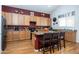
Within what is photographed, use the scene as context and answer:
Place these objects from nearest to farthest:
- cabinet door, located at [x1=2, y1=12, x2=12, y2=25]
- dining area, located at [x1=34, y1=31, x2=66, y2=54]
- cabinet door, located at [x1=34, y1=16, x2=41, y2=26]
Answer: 1. cabinet door, located at [x1=2, y1=12, x2=12, y2=25]
2. cabinet door, located at [x1=34, y1=16, x2=41, y2=26]
3. dining area, located at [x1=34, y1=31, x2=66, y2=54]

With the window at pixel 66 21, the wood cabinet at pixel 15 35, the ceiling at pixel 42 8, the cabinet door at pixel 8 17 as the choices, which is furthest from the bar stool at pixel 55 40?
the cabinet door at pixel 8 17

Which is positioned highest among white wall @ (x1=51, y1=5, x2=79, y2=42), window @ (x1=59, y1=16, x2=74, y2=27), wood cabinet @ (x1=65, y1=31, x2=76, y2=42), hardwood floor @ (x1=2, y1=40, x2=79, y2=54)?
white wall @ (x1=51, y1=5, x2=79, y2=42)

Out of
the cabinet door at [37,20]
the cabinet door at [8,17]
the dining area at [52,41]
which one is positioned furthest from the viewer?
the dining area at [52,41]

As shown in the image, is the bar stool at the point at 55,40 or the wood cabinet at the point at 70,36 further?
the bar stool at the point at 55,40

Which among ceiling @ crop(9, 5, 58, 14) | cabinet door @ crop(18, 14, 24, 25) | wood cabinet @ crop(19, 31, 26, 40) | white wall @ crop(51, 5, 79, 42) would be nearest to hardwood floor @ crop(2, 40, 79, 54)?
wood cabinet @ crop(19, 31, 26, 40)

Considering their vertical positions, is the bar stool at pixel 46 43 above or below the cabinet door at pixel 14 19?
below

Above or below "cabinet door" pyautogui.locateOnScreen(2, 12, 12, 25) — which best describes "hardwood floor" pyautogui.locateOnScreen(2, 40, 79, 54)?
below

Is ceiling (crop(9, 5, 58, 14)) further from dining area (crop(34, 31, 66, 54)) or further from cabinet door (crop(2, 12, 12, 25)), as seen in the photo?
dining area (crop(34, 31, 66, 54))

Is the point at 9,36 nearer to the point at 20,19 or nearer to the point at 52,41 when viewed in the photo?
the point at 20,19

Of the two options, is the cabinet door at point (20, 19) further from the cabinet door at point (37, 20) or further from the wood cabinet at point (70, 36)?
the wood cabinet at point (70, 36)

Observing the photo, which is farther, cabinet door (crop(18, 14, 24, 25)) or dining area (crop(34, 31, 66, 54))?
dining area (crop(34, 31, 66, 54))

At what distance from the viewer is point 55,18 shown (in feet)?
6.09

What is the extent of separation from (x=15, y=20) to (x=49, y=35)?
81 centimetres
